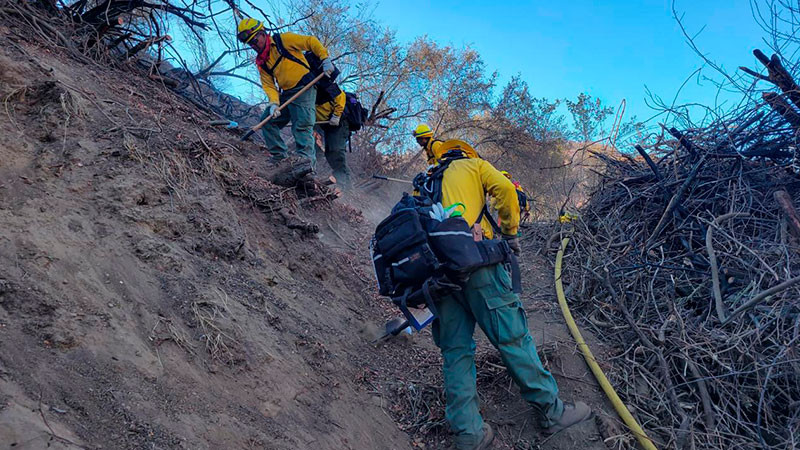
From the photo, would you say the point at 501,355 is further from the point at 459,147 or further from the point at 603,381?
the point at 459,147

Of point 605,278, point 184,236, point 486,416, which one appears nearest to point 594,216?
point 605,278

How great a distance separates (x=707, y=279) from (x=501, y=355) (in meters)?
2.03

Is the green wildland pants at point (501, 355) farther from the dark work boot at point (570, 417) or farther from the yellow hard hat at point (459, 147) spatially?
the yellow hard hat at point (459, 147)

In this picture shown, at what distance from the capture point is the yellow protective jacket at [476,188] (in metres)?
3.16

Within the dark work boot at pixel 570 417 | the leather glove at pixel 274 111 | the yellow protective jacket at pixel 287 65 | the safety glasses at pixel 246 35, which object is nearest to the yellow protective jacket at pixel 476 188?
the dark work boot at pixel 570 417

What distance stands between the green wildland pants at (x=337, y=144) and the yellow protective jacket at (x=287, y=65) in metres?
1.41

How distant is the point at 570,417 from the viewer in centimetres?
291

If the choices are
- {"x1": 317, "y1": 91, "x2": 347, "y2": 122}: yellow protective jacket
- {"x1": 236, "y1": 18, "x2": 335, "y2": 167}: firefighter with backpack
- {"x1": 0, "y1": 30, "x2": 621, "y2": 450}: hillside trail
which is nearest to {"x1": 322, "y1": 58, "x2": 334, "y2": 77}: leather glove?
{"x1": 236, "y1": 18, "x2": 335, "y2": 167}: firefighter with backpack

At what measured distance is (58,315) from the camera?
2135 millimetres

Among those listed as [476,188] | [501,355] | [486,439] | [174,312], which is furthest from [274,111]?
[486,439]

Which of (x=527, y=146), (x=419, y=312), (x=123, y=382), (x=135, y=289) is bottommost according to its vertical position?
(x=123, y=382)

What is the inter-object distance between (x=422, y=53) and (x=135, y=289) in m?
11.9

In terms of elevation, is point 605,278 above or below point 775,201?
below

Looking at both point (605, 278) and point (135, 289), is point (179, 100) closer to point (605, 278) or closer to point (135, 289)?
point (135, 289)
